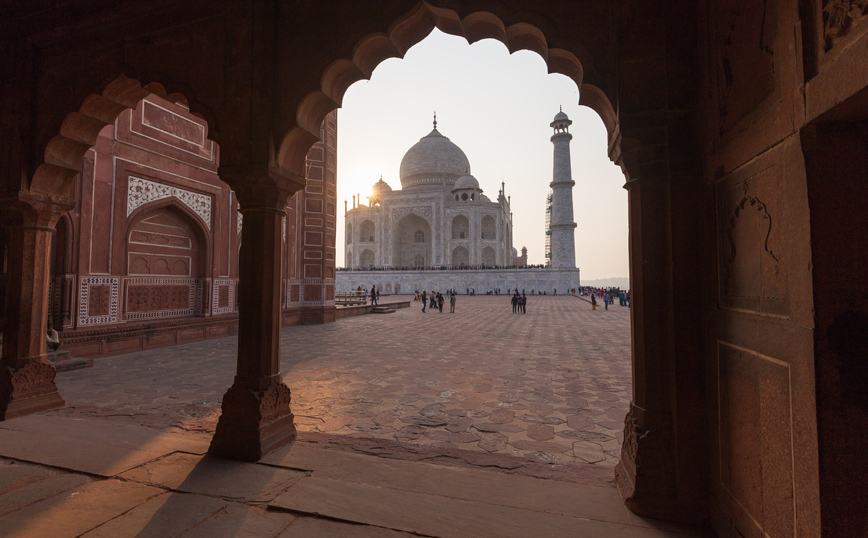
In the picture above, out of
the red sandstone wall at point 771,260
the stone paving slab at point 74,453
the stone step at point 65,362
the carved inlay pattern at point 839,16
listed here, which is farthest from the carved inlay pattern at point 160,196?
the carved inlay pattern at point 839,16

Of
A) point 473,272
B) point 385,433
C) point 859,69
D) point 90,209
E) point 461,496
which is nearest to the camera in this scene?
point 859,69

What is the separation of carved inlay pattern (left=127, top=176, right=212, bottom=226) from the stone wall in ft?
84.1

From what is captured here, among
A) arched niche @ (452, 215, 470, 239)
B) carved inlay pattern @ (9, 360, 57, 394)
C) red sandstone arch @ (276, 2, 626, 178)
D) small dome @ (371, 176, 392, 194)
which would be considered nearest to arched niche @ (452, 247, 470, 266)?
arched niche @ (452, 215, 470, 239)

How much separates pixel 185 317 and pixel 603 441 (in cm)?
909

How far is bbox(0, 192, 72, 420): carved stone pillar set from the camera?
12.8ft

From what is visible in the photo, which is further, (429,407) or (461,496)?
(429,407)

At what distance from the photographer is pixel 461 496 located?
7.66ft

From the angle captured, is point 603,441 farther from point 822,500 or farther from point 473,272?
point 473,272

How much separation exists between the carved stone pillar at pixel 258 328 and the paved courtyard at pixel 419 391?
56cm

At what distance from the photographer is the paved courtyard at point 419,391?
136 inches

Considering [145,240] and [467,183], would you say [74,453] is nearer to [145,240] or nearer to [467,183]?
[145,240]

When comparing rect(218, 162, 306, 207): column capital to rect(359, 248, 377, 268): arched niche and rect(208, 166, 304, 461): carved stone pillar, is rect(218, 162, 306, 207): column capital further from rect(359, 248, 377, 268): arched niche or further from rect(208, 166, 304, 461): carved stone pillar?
rect(359, 248, 377, 268): arched niche

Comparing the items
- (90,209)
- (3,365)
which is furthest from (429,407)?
(90,209)

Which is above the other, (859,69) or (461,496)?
(859,69)
